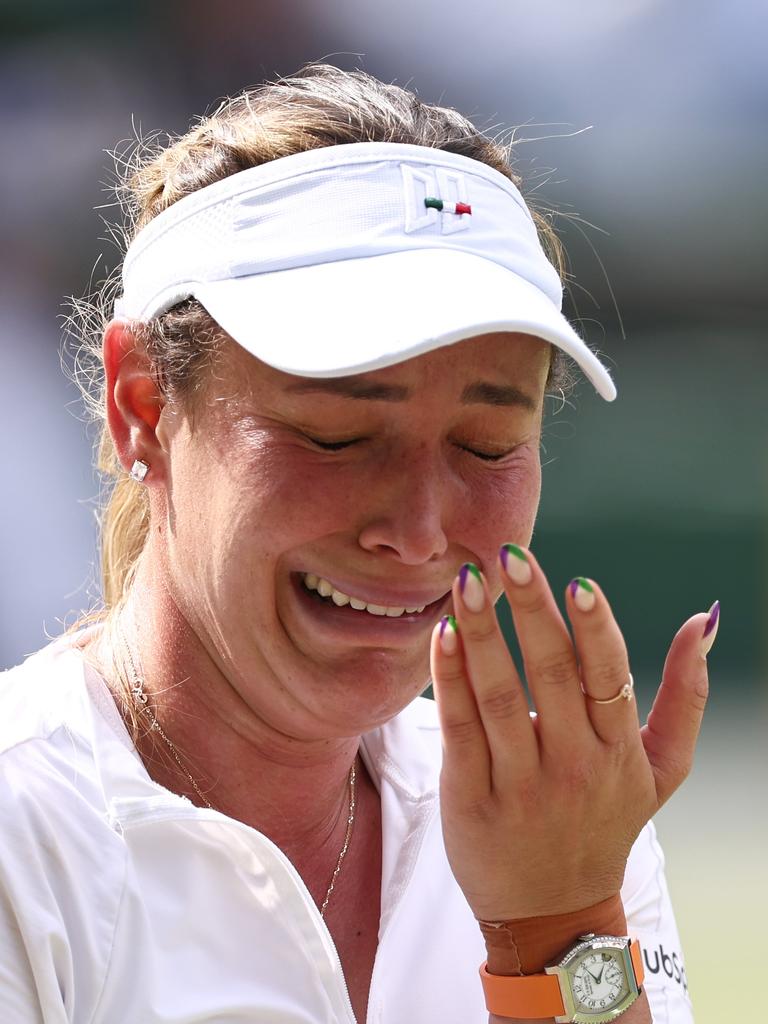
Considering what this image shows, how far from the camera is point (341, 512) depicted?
1.57 meters

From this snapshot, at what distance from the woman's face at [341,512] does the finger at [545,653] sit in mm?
196

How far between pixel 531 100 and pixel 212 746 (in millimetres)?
8216

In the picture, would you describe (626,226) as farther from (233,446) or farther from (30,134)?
(233,446)

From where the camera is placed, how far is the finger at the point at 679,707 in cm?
158

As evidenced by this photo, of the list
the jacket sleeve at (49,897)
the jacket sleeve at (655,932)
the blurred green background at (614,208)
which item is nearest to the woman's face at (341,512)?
the jacket sleeve at (49,897)

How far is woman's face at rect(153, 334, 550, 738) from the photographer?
1569 millimetres

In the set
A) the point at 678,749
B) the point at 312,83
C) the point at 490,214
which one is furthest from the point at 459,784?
the point at 312,83

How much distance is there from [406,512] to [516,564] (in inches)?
9.0

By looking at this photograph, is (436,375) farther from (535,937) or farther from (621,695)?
(535,937)

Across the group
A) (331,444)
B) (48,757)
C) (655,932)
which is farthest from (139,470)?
(655,932)

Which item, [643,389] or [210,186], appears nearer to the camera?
[210,186]

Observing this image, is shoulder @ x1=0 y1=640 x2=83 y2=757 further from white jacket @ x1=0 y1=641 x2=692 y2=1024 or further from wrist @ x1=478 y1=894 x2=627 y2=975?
wrist @ x1=478 y1=894 x2=627 y2=975

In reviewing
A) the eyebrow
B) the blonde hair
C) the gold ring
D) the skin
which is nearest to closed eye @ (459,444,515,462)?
the skin

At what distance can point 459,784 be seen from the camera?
59.9 inches
